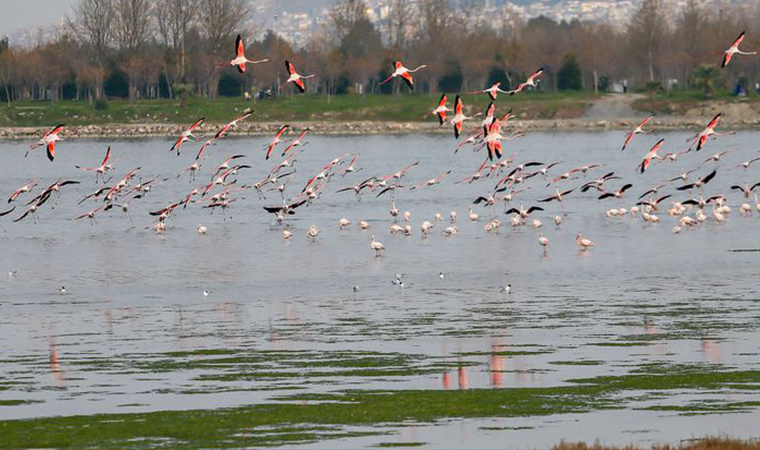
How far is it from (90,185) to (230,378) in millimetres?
49091

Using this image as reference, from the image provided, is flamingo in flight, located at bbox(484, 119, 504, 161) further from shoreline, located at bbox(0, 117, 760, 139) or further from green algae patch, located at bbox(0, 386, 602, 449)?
shoreline, located at bbox(0, 117, 760, 139)

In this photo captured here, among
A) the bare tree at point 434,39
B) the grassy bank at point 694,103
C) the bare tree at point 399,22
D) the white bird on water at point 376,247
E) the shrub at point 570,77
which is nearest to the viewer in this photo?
the white bird on water at point 376,247

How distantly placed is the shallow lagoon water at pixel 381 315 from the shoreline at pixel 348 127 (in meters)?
55.1

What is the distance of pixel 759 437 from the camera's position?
59.6 feet

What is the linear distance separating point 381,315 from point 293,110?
91936 millimetres

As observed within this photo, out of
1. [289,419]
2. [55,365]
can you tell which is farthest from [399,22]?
[289,419]

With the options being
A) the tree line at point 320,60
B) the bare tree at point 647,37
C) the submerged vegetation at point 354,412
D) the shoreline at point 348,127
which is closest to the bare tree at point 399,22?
the tree line at point 320,60

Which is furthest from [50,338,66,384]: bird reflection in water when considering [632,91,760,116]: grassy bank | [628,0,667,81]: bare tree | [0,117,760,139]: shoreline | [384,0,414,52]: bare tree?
[384,0,414,52]: bare tree

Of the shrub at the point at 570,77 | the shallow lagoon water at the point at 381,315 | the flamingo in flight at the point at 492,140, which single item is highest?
the shrub at the point at 570,77

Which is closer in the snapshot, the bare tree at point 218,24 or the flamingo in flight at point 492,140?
the flamingo in flight at point 492,140

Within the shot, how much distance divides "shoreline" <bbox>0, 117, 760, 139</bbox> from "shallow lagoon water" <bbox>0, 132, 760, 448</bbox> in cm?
5505

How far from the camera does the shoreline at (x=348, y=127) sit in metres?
113

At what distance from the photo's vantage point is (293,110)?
122 m

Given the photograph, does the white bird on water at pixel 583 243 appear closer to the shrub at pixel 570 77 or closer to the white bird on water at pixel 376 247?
the white bird on water at pixel 376 247
